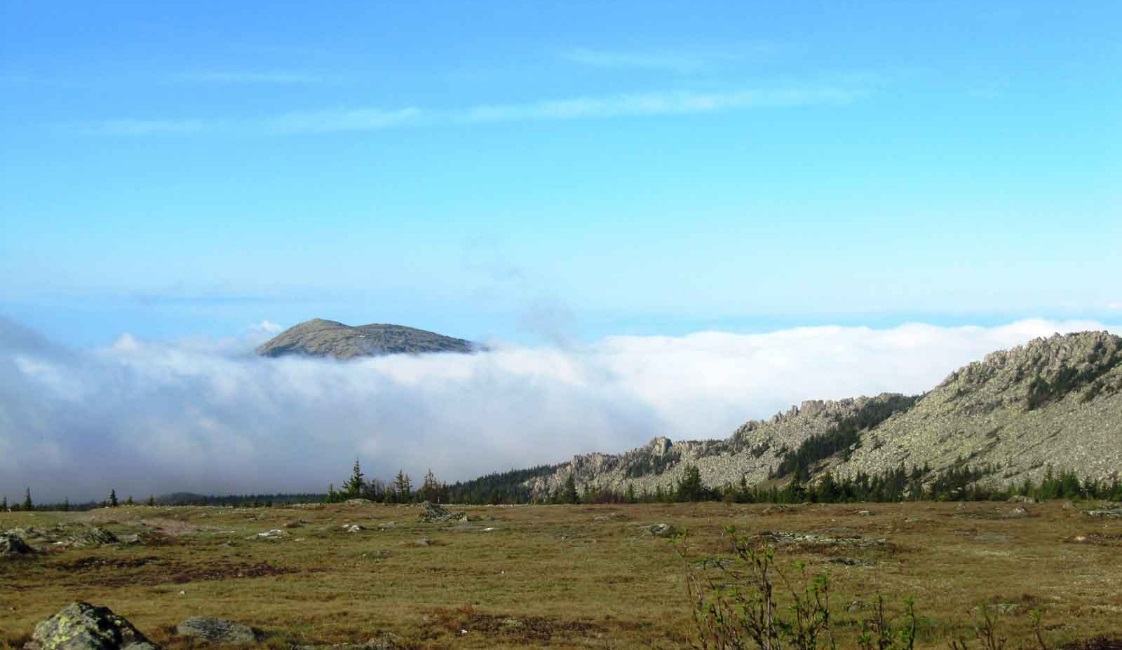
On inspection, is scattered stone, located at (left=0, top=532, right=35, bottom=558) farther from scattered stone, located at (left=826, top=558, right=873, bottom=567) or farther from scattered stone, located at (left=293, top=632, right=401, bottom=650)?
scattered stone, located at (left=826, top=558, right=873, bottom=567)

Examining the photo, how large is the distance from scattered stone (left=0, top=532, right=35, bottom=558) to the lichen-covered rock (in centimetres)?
3448

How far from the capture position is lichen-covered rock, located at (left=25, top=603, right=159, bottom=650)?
28.4 metres

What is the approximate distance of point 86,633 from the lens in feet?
93.7

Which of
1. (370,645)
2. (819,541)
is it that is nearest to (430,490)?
(819,541)

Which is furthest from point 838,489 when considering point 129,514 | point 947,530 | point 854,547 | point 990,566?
point 129,514

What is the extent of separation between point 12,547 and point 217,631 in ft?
119

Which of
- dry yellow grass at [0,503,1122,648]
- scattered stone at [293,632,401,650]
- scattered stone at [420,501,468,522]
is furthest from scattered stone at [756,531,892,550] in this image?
scattered stone at [420,501,468,522]

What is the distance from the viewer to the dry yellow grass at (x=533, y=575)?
119 feet

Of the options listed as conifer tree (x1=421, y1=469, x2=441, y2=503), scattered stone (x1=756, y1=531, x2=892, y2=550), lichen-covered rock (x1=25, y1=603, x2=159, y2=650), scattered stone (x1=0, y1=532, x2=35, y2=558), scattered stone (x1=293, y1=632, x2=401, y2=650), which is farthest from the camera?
conifer tree (x1=421, y1=469, x2=441, y2=503)

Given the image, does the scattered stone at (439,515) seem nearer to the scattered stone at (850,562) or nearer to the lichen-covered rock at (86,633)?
the scattered stone at (850,562)

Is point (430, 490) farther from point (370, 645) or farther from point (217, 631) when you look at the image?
point (370, 645)

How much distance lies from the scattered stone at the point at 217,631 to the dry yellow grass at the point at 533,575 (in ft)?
2.57

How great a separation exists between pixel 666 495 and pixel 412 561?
109 metres

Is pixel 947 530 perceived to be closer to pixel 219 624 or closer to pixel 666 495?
pixel 219 624
